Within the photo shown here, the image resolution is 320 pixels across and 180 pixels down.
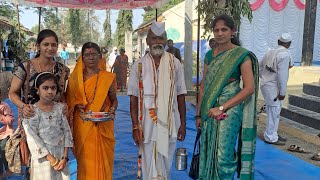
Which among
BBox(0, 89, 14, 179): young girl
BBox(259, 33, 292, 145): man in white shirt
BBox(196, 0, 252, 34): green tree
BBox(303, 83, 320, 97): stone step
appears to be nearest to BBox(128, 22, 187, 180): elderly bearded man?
BBox(0, 89, 14, 179): young girl

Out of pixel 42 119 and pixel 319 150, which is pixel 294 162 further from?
pixel 42 119

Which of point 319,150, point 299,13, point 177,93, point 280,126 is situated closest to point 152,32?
point 177,93

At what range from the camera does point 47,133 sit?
8.75 feet

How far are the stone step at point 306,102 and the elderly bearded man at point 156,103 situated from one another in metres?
4.42

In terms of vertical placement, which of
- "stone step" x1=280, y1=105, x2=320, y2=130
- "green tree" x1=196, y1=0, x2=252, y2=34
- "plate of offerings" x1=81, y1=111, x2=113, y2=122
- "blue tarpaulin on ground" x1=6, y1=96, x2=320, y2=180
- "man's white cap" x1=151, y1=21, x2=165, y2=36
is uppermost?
"green tree" x1=196, y1=0, x2=252, y2=34

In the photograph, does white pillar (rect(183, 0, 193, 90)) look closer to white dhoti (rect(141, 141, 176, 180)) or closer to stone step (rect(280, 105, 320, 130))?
stone step (rect(280, 105, 320, 130))

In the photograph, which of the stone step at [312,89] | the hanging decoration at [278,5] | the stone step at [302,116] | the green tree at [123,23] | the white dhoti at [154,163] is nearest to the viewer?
the white dhoti at [154,163]

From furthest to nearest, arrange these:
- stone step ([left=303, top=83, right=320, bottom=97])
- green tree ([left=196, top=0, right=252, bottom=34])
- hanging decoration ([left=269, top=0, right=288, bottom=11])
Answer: hanging decoration ([left=269, top=0, right=288, bottom=11]), stone step ([left=303, top=83, right=320, bottom=97]), green tree ([left=196, top=0, right=252, bottom=34])

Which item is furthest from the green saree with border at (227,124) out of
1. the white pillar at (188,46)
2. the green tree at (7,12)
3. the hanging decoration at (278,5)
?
the hanging decoration at (278,5)

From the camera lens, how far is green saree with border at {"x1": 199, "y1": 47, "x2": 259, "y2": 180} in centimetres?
271

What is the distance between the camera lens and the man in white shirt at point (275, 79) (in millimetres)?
5496

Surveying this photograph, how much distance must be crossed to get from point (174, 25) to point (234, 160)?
21.9 m

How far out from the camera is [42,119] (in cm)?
266

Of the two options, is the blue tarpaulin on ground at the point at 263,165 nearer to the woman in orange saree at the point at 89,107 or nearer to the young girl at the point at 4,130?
the young girl at the point at 4,130
